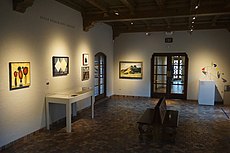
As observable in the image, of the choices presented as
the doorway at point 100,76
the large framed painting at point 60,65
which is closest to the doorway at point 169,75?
the doorway at point 100,76

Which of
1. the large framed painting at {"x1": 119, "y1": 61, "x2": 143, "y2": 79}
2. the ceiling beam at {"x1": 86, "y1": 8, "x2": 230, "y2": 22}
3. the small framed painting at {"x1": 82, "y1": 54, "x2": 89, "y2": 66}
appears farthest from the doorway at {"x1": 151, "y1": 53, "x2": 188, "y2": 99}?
the small framed painting at {"x1": 82, "y1": 54, "x2": 89, "y2": 66}

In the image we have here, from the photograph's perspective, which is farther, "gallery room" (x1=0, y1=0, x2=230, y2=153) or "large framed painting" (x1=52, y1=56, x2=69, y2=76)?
"large framed painting" (x1=52, y1=56, x2=69, y2=76)

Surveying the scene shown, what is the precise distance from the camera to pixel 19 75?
166 inches

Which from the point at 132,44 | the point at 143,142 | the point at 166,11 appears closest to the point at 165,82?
the point at 132,44

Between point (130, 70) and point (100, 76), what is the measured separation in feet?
5.98

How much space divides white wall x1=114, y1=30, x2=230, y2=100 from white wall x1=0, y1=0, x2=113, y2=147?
3341 millimetres

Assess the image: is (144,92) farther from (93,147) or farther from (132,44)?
(93,147)

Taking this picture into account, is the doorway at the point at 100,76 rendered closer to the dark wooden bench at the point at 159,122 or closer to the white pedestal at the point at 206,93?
the dark wooden bench at the point at 159,122

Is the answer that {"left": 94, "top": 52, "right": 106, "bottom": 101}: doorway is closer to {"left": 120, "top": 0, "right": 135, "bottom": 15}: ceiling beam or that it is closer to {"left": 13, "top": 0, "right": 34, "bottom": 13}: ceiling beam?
{"left": 120, "top": 0, "right": 135, "bottom": 15}: ceiling beam

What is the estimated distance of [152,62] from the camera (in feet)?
31.0

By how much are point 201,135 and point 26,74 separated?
423 centimetres

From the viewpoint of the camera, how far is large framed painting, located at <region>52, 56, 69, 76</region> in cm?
537

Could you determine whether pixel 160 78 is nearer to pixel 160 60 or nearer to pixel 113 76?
pixel 160 60

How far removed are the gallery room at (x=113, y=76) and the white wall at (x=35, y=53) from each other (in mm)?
22
